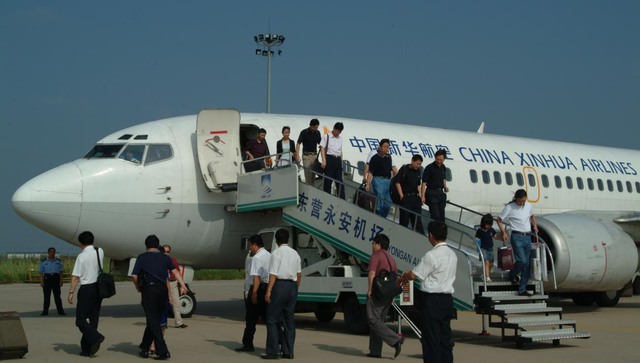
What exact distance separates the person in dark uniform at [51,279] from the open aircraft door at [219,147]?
5564mm

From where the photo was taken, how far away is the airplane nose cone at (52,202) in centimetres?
1368

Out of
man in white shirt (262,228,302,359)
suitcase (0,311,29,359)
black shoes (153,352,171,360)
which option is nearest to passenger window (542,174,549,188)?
man in white shirt (262,228,302,359)

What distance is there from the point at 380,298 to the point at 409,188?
3.33m

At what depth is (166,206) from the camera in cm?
1460

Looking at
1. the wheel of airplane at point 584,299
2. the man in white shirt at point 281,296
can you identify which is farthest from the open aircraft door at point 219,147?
the wheel of airplane at point 584,299

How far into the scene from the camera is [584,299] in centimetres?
2062

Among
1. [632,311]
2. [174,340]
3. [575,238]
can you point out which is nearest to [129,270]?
[174,340]

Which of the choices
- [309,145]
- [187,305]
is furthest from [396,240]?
[187,305]

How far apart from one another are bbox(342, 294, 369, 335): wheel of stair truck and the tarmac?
7.0 inches

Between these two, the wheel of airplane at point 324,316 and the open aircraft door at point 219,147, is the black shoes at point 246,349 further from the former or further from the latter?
the wheel of airplane at point 324,316

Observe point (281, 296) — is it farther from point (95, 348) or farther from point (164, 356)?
point (95, 348)

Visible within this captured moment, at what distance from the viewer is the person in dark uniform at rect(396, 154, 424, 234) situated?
12977mm

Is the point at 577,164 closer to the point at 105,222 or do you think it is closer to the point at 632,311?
the point at 632,311

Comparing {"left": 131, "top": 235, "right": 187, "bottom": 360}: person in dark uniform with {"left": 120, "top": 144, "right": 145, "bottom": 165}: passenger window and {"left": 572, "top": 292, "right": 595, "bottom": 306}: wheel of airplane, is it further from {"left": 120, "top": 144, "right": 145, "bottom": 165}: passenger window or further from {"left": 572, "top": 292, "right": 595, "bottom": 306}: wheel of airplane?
{"left": 572, "top": 292, "right": 595, "bottom": 306}: wheel of airplane
